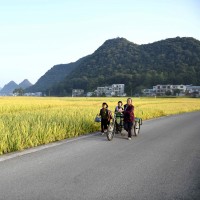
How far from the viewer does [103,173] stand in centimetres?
729

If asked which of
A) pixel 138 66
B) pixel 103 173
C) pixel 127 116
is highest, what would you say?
pixel 138 66

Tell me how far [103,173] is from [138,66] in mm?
154317

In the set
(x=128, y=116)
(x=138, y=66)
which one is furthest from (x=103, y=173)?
(x=138, y=66)

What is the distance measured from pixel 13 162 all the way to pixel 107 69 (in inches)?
6242

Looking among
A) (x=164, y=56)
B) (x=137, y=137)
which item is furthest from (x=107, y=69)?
(x=137, y=137)

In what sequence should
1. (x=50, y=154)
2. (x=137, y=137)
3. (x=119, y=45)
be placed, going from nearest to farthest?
1. (x=50, y=154)
2. (x=137, y=137)
3. (x=119, y=45)

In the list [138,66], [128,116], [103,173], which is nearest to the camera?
[103,173]

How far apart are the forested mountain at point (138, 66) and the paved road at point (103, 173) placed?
12970 cm

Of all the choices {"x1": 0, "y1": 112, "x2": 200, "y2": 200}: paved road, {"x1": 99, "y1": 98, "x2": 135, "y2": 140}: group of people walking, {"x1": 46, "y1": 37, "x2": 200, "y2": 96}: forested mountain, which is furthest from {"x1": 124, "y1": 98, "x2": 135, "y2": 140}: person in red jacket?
{"x1": 46, "y1": 37, "x2": 200, "y2": 96}: forested mountain

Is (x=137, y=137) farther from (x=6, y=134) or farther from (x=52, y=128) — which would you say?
(x=6, y=134)

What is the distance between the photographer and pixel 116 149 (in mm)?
10773

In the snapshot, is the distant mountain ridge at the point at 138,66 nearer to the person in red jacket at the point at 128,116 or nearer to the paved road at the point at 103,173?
the person in red jacket at the point at 128,116

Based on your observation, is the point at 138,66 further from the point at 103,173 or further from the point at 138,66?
the point at 103,173

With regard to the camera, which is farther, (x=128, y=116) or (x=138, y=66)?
(x=138, y=66)
